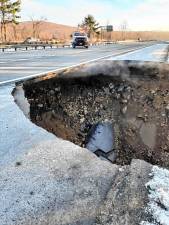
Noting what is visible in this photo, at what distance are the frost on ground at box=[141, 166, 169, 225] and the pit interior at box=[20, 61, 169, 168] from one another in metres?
5.22

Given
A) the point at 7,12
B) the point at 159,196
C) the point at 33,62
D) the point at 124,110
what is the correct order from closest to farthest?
1. the point at 159,196
2. the point at 124,110
3. the point at 33,62
4. the point at 7,12

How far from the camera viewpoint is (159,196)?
2.80m

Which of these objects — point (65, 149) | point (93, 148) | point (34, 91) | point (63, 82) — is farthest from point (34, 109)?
point (65, 149)

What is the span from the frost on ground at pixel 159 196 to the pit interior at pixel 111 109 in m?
5.22

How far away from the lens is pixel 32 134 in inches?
185

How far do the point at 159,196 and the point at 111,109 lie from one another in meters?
8.19

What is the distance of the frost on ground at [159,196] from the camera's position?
2.52 metres

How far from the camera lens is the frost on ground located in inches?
99.3

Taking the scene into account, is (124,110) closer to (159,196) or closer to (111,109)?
(111,109)

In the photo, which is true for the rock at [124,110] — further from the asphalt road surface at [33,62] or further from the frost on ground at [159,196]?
the frost on ground at [159,196]

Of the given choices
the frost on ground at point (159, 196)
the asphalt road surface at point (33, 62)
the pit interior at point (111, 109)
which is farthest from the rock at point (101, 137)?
the frost on ground at point (159, 196)

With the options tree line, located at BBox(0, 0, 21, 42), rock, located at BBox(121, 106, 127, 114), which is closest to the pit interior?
rock, located at BBox(121, 106, 127, 114)

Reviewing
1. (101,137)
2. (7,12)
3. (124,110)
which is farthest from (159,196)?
(7,12)

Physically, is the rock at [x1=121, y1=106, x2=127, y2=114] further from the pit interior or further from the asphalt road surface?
the asphalt road surface
